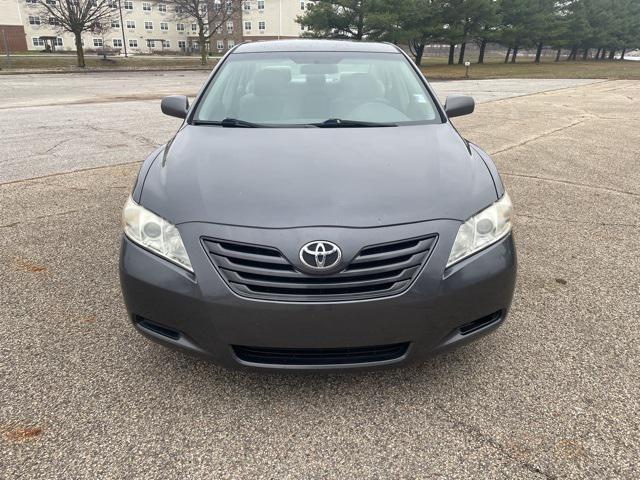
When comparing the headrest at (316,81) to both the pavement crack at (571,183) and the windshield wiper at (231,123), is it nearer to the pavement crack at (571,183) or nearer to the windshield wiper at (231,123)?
the windshield wiper at (231,123)

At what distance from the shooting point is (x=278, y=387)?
2.37m

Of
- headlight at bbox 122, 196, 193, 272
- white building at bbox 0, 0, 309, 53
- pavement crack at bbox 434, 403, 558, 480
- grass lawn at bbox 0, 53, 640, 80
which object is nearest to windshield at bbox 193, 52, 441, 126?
headlight at bbox 122, 196, 193, 272

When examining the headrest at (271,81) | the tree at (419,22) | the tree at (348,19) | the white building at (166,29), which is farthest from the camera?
the white building at (166,29)

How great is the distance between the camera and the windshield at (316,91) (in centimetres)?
328

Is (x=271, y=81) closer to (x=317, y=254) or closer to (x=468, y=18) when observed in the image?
(x=317, y=254)

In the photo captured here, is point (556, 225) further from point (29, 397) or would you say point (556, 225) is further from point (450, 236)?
point (29, 397)

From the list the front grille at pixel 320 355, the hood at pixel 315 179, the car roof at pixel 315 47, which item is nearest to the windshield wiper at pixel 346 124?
the hood at pixel 315 179

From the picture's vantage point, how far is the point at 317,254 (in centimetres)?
197

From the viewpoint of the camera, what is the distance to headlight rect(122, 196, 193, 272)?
2.10 meters

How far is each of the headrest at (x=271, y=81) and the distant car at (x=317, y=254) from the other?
0.97 m

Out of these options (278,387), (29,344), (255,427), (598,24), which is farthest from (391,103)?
(598,24)

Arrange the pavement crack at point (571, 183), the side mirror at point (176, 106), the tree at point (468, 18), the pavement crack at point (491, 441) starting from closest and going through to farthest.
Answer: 1. the pavement crack at point (491, 441)
2. the side mirror at point (176, 106)
3. the pavement crack at point (571, 183)
4. the tree at point (468, 18)

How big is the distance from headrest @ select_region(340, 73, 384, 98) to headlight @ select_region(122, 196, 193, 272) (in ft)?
6.04

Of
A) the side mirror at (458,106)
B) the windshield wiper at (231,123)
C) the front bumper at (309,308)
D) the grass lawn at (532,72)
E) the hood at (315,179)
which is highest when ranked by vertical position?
the side mirror at (458,106)
